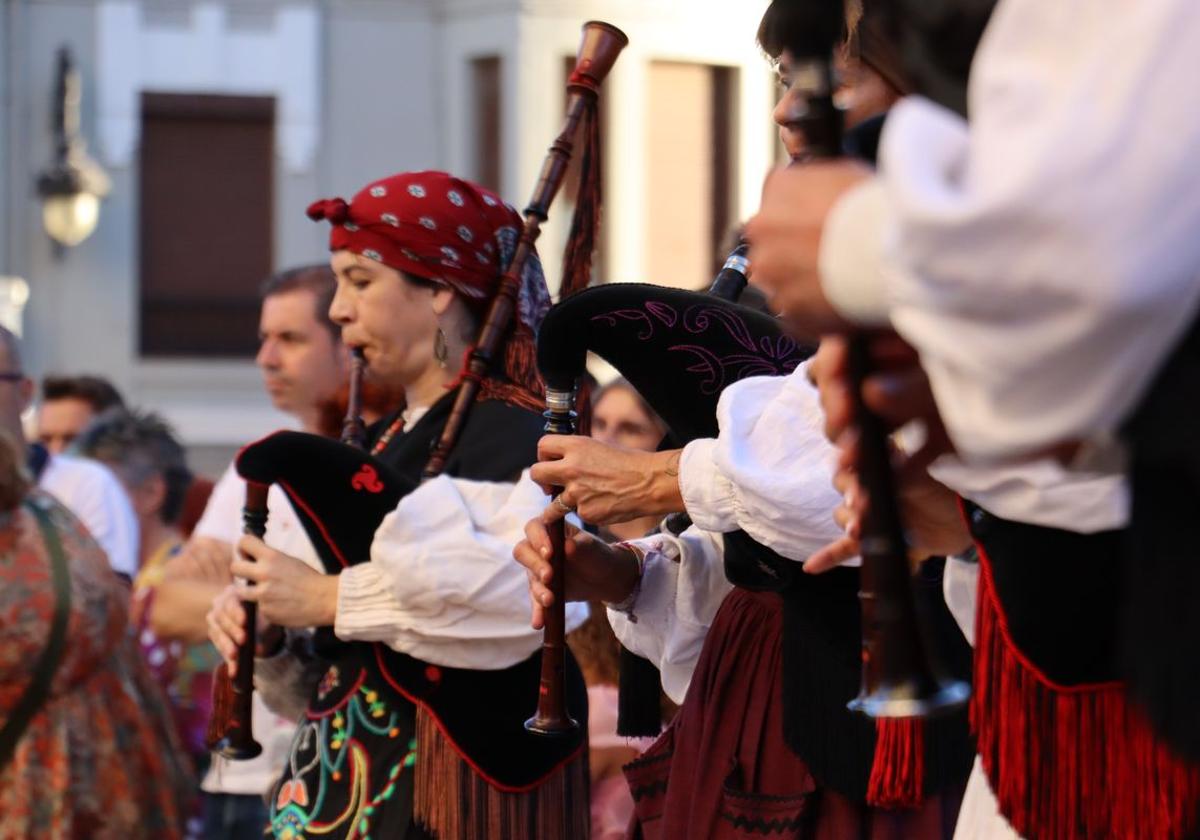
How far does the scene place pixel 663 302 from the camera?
7.72 feet

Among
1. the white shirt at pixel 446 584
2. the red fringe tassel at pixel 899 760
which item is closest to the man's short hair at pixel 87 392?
the white shirt at pixel 446 584

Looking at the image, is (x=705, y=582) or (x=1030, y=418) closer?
(x=1030, y=418)

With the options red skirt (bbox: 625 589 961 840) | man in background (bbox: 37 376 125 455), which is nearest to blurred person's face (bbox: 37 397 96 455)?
man in background (bbox: 37 376 125 455)

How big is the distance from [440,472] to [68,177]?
8.90 meters

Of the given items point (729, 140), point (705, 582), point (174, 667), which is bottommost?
point (174, 667)

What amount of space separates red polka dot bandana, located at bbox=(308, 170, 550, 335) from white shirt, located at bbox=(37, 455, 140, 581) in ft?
8.01

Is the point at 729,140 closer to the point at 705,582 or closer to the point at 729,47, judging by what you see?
the point at 729,47

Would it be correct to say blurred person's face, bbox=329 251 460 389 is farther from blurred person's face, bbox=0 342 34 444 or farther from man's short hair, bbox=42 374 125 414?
man's short hair, bbox=42 374 125 414

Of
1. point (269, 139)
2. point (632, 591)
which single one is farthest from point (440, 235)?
point (269, 139)

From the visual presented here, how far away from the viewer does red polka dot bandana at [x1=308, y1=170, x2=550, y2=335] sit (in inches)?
130

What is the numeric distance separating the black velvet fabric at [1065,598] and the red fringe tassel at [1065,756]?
2 cm

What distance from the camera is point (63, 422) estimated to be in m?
6.94

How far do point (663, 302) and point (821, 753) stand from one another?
1.98 feet

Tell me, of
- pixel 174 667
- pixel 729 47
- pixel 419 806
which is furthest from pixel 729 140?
pixel 419 806
